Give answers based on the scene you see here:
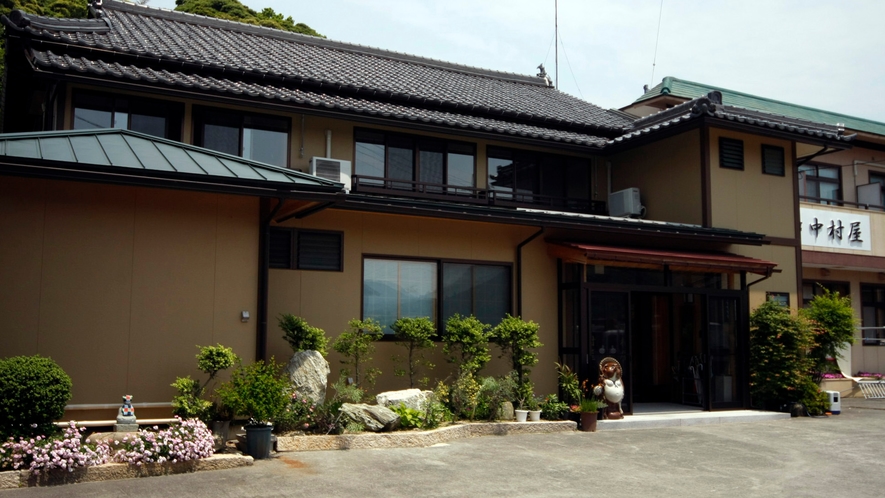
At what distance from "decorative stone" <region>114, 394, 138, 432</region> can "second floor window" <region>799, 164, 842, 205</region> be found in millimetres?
17160

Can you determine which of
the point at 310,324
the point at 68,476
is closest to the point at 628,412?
the point at 310,324

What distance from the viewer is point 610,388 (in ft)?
41.4

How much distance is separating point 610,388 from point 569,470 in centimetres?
386

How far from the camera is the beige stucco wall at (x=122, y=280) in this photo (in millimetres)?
8766

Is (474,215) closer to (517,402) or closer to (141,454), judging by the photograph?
(517,402)

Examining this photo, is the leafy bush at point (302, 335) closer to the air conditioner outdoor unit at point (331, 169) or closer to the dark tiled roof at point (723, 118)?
the air conditioner outdoor unit at point (331, 169)

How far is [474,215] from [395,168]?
289cm

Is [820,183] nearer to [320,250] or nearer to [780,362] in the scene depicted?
[780,362]

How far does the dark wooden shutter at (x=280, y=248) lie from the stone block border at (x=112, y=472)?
3.55 metres

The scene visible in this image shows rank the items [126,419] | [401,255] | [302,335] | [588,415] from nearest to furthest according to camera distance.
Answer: [126,419], [302,335], [588,415], [401,255]

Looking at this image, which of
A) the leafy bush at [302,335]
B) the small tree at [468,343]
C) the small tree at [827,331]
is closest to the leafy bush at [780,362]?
the small tree at [827,331]

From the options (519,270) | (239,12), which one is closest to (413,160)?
(519,270)

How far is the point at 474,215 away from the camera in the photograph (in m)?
12.2

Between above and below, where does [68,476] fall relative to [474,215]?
below
